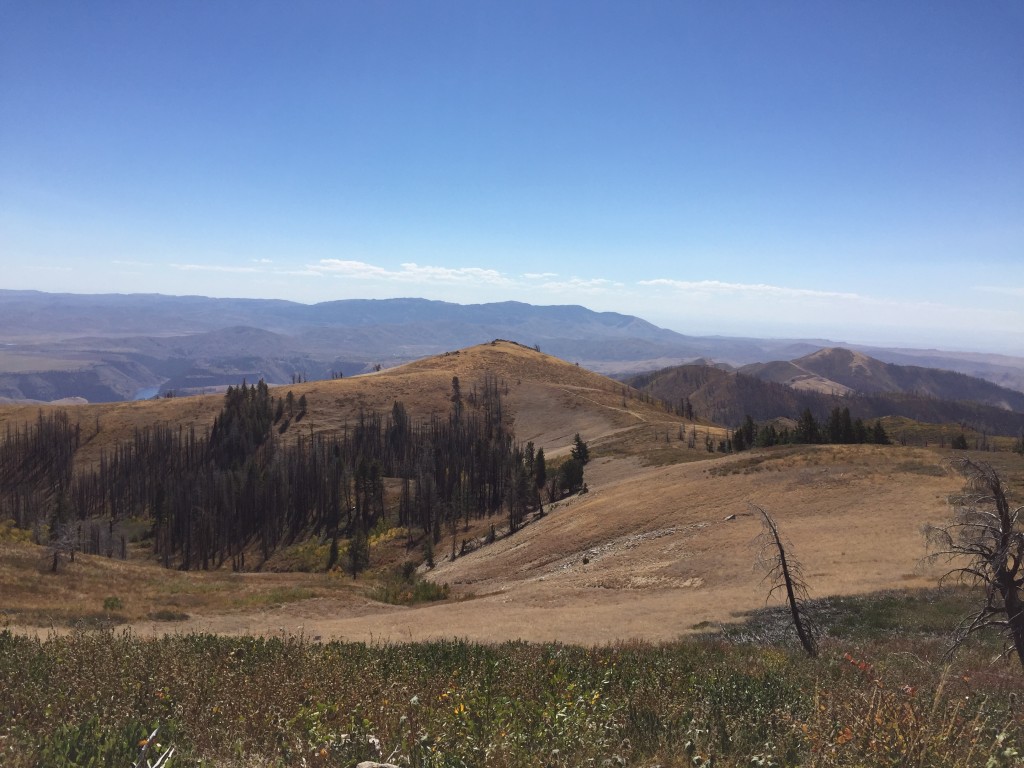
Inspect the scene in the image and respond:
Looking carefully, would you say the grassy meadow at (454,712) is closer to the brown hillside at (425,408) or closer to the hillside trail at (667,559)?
the hillside trail at (667,559)

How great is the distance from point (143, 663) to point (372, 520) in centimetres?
8597

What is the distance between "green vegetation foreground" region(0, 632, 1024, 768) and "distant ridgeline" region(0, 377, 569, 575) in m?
61.1

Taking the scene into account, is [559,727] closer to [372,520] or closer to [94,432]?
[372,520]

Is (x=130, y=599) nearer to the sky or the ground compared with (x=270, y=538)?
nearer to the sky

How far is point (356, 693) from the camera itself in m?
6.57

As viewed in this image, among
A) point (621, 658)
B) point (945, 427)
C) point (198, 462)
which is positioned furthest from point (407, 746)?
point (945, 427)

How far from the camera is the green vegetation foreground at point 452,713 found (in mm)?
4812

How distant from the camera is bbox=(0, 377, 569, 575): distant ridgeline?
3410 inches

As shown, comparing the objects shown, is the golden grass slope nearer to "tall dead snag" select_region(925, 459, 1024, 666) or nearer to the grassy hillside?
the grassy hillside

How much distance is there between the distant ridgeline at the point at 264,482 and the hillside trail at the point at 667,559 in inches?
791

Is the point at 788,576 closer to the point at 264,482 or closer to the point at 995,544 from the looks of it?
the point at 995,544

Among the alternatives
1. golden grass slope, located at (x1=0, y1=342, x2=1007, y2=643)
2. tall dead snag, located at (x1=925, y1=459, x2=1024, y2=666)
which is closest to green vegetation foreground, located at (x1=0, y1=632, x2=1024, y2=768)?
tall dead snag, located at (x1=925, y1=459, x2=1024, y2=666)

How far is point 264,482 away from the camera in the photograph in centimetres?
10125

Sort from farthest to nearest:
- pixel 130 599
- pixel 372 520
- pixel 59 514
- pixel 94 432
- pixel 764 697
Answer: pixel 94 432
pixel 372 520
pixel 59 514
pixel 130 599
pixel 764 697
